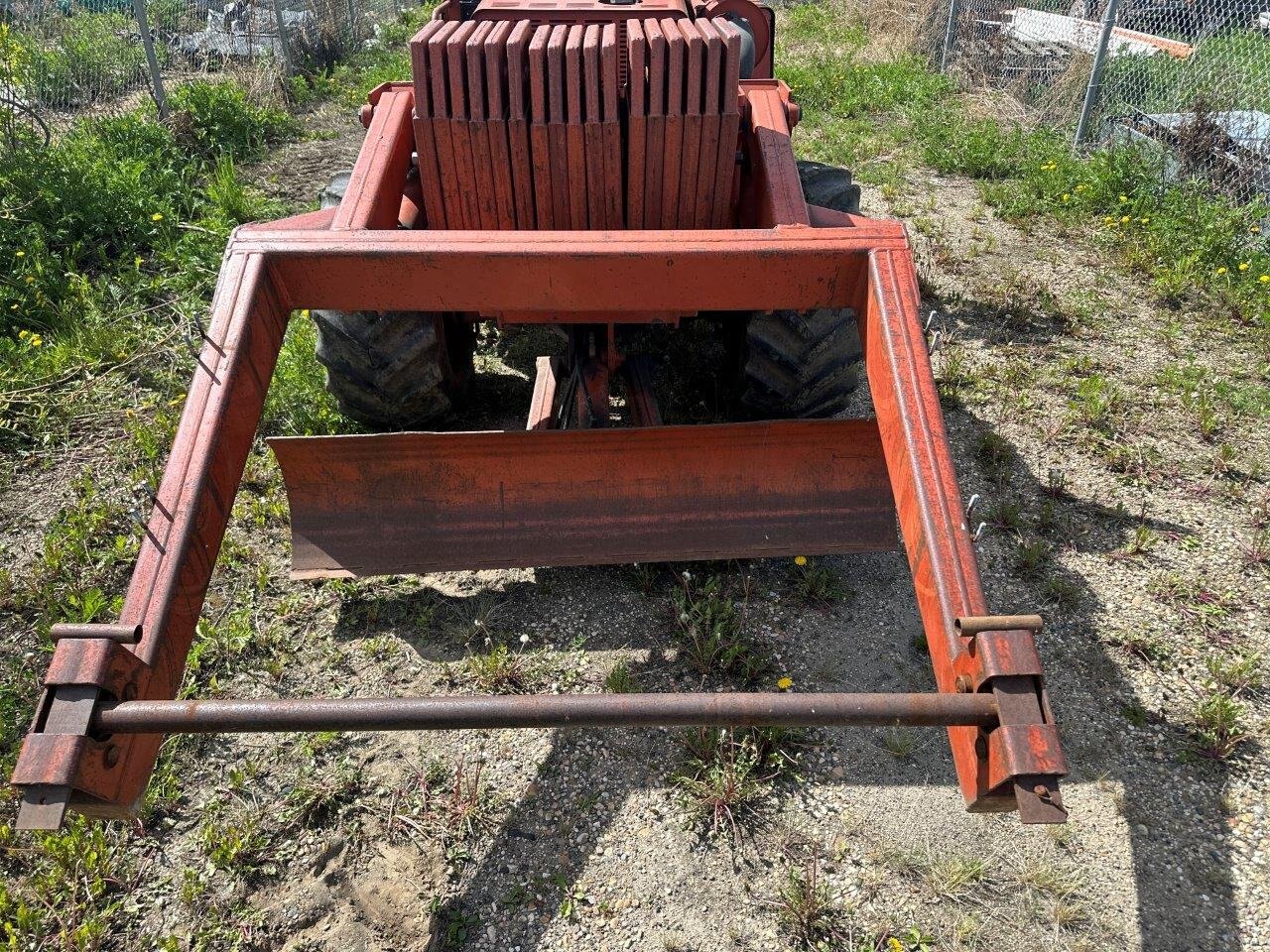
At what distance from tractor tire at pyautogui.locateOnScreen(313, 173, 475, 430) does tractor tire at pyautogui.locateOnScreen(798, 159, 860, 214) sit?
1660mm

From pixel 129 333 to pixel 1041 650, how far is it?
482 cm

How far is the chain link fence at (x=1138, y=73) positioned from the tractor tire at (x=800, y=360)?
4.37 m

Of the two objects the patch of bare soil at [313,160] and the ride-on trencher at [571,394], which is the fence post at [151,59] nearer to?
the patch of bare soil at [313,160]

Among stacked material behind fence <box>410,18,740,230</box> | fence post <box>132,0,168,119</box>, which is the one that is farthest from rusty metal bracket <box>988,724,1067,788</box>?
fence post <box>132,0,168,119</box>

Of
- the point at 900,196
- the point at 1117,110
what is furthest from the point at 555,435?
the point at 1117,110

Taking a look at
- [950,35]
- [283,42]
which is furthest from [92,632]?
[950,35]

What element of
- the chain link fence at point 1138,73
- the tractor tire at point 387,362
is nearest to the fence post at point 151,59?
the tractor tire at point 387,362

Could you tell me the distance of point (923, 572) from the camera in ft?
6.81

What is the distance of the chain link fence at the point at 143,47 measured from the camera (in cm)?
692

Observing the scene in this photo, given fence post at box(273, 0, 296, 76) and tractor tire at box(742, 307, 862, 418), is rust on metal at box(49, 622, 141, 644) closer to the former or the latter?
tractor tire at box(742, 307, 862, 418)

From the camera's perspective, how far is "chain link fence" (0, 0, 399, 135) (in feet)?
22.7

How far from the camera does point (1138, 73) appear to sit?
7.27 metres

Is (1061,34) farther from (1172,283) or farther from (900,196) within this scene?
(1172,283)

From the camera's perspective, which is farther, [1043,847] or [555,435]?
[555,435]
